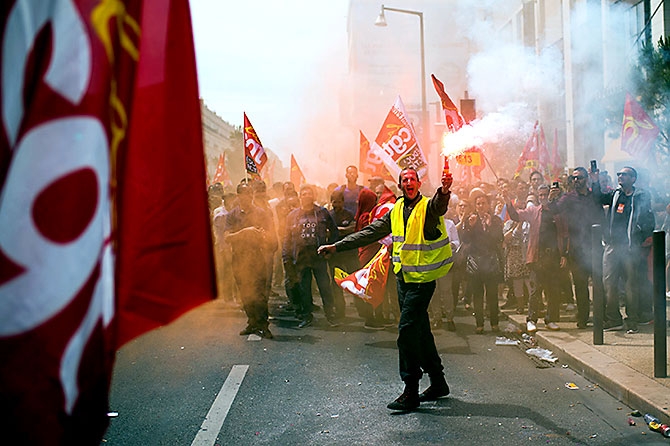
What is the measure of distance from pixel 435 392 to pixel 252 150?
9658 mm

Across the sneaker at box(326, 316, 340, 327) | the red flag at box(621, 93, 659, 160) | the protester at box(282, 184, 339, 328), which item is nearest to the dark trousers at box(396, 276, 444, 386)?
the sneaker at box(326, 316, 340, 327)

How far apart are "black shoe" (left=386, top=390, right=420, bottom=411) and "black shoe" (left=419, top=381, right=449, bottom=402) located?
250mm

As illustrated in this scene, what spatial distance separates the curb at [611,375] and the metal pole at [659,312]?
161 millimetres

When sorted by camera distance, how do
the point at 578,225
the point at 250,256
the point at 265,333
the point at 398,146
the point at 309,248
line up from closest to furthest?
the point at 265,333
the point at 578,225
the point at 250,256
the point at 309,248
the point at 398,146

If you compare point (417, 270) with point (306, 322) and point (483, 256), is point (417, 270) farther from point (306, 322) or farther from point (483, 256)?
point (306, 322)

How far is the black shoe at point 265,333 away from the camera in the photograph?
8.65 metres

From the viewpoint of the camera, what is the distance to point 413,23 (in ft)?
189

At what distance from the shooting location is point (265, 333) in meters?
8.73

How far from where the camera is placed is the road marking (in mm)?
4875

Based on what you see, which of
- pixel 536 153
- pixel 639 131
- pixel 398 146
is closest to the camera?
pixel 639 131

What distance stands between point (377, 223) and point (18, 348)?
16.0ft

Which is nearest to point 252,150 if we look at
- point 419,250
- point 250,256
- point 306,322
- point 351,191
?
point 351,191

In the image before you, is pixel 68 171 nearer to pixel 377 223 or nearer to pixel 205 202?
pixel 205 202

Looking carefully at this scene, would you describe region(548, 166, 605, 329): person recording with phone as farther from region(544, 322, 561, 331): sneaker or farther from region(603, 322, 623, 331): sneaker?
region(544, 322, 561, 331): sneaker
